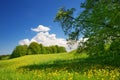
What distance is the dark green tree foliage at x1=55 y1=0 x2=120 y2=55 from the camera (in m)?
19.4

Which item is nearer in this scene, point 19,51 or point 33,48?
point 19,51

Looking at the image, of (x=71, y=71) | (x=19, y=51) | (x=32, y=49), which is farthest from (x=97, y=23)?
(x=32, y=49)

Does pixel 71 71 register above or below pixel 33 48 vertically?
below

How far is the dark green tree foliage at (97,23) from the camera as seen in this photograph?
764 inches

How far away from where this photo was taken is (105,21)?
2052 centimetres

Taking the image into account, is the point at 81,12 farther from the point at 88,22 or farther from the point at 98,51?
the point at 98,51

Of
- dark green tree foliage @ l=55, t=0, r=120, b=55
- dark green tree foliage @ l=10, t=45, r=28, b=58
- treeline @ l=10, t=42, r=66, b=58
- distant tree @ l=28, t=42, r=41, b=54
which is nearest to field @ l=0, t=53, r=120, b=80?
dark green tree foliage @ l=55, t=0, r=120, b=55

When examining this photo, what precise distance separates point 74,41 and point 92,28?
8.61 ft

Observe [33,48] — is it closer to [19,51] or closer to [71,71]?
[19,51]

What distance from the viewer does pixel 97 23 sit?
20.5 meters

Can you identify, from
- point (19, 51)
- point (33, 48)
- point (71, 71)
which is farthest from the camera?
point (33, 48)

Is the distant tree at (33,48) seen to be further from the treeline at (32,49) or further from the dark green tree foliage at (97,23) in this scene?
the dark green tree foliage at (97,23)

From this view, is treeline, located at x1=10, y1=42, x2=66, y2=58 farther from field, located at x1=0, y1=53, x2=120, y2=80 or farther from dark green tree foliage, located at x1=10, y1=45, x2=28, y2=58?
field, located at x1=0, y1=53, x2=120, y2=80

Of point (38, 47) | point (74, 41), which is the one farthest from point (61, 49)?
point (74, 41)
